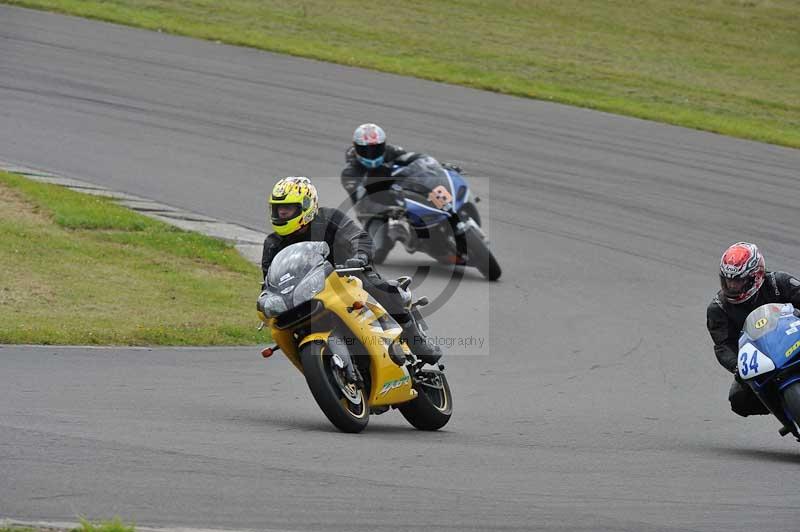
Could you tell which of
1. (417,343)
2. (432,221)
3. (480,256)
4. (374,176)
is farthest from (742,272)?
(374,176)

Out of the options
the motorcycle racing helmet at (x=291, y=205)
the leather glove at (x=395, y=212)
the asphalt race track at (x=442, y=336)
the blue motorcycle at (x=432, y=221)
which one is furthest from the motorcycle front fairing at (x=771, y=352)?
the leather glove at (x=395, y=212)

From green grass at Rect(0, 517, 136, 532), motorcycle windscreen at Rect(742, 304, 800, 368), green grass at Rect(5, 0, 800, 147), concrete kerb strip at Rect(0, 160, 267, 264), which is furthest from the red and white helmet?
green grass at Rect(5, 0, 800, 147)

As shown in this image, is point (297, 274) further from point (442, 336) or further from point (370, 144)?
point (370, 144)

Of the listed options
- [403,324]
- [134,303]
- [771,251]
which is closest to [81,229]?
[134,303]

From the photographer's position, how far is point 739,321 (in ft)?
31.2

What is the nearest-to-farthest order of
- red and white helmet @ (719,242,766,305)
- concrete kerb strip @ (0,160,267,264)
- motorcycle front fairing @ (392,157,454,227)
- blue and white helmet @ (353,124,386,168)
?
1. red and white helmet @ (719,242,766,305)
2. motorcycle front fairing @ (392,157,454,227)
3. blue and white helmet @ (353,124,386,168)
4. concrete kerb strip @ (0,160,267,264)

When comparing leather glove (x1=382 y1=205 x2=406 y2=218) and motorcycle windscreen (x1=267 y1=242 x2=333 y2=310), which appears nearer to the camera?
motorcycle windscreen (x1=267 y1=242 x2=333 y2=310)

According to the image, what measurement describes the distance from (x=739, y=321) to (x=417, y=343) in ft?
8.10

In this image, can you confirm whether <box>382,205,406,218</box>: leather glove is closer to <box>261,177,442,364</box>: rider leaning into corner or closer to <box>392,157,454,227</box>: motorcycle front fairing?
<box>392,157,454,227</box>: motorcycle front fairing

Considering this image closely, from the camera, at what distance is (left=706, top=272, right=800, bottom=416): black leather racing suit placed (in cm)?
923

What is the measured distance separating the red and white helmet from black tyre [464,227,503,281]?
722cm

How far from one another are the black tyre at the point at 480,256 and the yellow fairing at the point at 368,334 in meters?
7.60

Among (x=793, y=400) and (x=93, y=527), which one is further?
(x=793, y=400)

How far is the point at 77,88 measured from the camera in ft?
81.9
